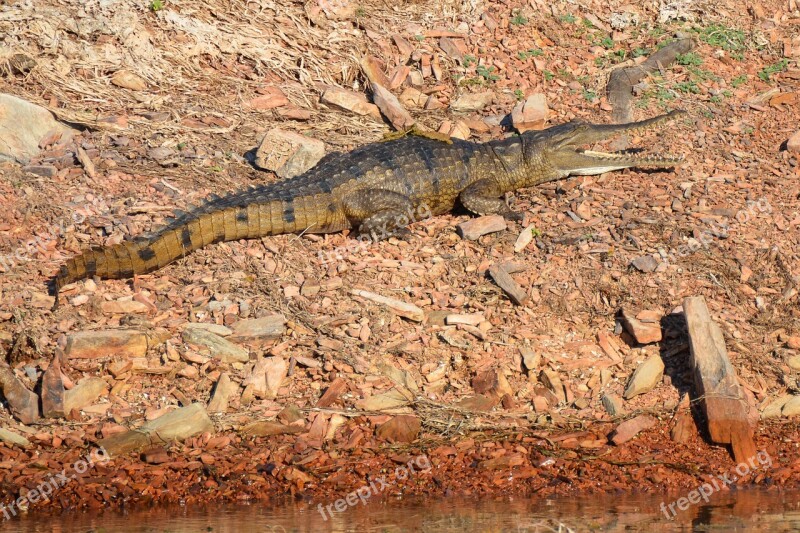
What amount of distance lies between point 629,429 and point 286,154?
12.9 ft

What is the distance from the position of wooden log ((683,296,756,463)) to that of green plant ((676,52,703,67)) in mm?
4746

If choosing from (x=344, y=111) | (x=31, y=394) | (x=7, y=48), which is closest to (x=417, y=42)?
(x=344, y=111)

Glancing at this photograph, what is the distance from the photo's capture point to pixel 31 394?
18.1ft

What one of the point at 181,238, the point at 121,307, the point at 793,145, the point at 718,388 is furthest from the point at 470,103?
the point at 718,388

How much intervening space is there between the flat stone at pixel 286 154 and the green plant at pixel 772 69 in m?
4.71

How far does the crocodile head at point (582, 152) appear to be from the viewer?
27.2ft

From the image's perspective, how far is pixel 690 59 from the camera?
9945mm

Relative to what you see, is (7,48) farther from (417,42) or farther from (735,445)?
(735,445)

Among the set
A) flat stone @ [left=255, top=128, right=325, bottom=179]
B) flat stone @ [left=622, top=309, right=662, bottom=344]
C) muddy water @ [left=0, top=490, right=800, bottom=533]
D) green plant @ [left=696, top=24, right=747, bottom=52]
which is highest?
green plant @ [left=696, top=24, right=747, bottom=52]

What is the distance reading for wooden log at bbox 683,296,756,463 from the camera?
5457 millimetres

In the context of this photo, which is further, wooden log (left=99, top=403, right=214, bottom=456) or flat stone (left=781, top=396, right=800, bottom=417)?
flat stone (left=781, top=396, right=800, bottom=417)

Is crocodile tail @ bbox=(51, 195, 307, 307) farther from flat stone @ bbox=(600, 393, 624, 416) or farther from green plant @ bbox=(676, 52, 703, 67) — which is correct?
green plant @ bbox=(676, 52, 703, 67)

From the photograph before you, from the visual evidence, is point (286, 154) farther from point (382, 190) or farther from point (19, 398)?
point (19, 398)

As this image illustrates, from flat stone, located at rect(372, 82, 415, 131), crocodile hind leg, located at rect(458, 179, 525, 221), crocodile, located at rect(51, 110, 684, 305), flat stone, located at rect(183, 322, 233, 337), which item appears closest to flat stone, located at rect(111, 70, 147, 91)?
crocodile, located at rect(51, 110, 684, 305)
